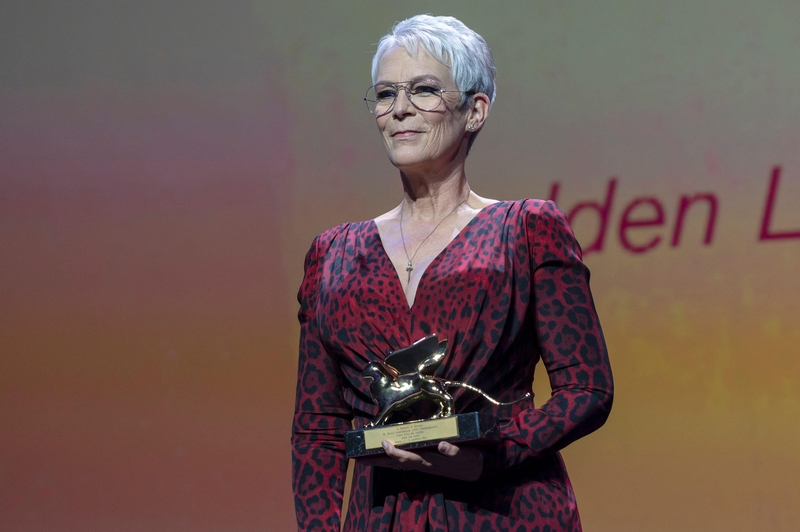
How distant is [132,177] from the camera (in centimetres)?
310

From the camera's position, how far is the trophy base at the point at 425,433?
1.25 meters

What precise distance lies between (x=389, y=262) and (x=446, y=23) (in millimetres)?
395

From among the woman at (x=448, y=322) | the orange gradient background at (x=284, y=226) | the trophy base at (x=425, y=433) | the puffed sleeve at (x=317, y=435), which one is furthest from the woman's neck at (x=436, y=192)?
the orange gradient background at (x=284, y=226)

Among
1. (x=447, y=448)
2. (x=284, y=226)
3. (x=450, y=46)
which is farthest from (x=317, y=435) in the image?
(x=284, y=226)

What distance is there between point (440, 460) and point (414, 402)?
0.11 meters

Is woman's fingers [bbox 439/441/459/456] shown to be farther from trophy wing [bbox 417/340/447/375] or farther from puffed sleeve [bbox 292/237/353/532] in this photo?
puffed sleeve [bbox 292/237/353/532]

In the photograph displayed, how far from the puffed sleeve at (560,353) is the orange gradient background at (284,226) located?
4.23 feet

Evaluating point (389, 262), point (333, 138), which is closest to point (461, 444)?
point (389, 262)

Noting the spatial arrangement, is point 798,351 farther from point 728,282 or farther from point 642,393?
point 642,393

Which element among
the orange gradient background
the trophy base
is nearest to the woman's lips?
the trophy base

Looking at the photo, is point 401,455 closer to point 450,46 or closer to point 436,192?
point 436,192

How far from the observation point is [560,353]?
4.68 feet

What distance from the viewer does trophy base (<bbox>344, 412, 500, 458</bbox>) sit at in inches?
49.1

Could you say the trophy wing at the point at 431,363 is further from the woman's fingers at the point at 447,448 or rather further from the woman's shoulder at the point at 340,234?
the woman's shoulder at the point at 340,234
